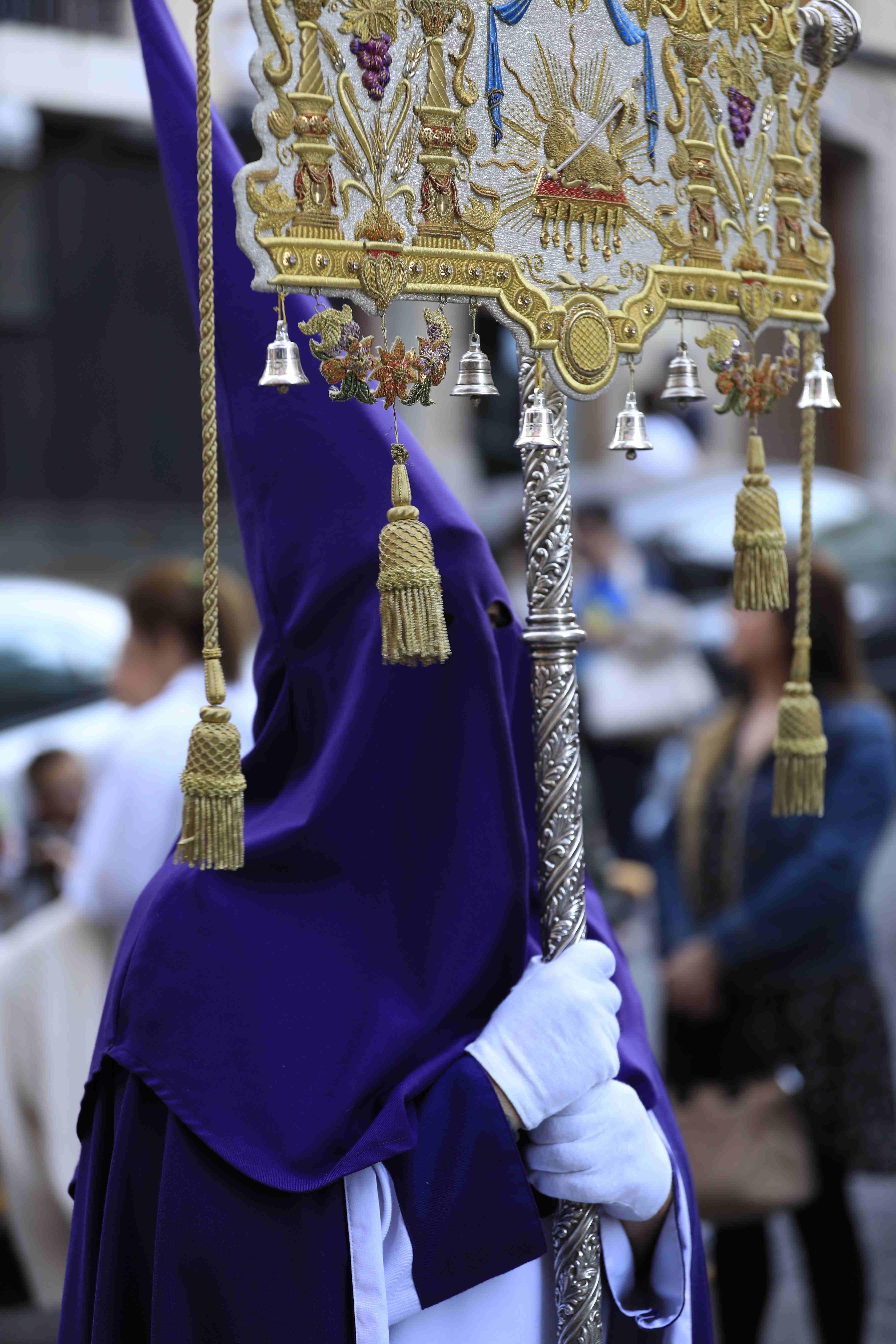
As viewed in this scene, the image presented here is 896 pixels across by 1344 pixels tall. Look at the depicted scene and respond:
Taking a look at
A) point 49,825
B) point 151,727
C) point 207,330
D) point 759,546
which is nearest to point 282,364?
point 207,330

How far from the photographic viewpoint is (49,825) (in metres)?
4.31

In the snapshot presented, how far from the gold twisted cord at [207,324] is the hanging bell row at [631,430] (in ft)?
1.36

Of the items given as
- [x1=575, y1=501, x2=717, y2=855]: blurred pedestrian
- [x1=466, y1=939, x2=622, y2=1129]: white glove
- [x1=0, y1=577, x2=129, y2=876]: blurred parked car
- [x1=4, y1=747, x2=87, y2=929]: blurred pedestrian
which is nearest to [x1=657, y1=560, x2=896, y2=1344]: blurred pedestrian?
[x1=466, y1=939, x2=622, y2=1129]: white glove

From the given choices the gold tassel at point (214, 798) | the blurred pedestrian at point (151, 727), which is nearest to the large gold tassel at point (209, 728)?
the gold tassel at point (214, 798)

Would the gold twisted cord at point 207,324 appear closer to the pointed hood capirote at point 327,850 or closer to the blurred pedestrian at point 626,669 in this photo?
the pointed hood capirote at point 327,850

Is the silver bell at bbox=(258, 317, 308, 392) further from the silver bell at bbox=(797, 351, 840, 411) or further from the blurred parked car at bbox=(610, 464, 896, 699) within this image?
the blurred parked car at bbox=(610, 464, 896, 699)

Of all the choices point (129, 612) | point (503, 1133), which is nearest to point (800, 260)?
point (503, 1133)

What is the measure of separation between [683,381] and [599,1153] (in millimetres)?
830

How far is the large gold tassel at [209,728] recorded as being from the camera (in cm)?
136

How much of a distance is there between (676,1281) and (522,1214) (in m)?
0.28

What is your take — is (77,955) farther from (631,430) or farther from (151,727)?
(631,430)

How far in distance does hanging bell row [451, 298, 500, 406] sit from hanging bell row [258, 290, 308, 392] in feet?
0.61

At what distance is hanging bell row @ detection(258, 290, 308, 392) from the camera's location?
130 cm

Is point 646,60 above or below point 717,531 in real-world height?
above
